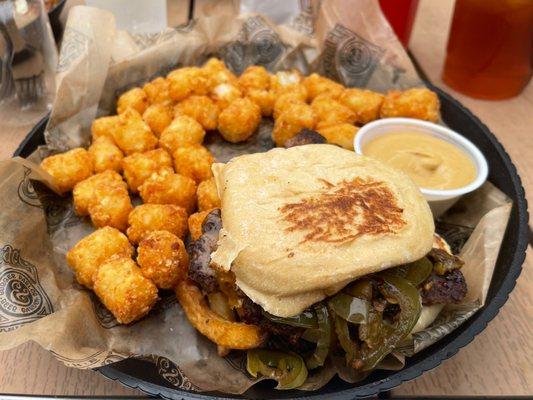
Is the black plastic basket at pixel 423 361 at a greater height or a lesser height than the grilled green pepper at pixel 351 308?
lesser

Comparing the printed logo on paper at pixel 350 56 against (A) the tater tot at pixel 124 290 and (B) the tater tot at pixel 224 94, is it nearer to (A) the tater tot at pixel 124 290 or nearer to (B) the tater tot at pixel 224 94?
A: (B) the tater tot at pixel 224 94

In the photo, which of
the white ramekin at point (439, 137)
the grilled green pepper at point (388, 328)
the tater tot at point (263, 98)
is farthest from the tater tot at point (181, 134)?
the grilled green pepper at point (388, 328)

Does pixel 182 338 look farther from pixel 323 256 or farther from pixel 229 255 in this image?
pixel 323 256

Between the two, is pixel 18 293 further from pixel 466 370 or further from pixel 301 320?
pixel 466 370

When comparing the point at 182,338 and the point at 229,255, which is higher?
the point at 229,255

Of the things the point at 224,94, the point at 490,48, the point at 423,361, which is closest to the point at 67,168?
the point at 224,94

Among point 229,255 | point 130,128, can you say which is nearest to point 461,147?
point 229,255

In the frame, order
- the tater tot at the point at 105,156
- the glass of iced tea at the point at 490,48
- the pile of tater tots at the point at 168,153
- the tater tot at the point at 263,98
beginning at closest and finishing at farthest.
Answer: the pile of tater tots at the point at 168,153 → the tater tot at the point at 105,156 → the tater tot at the point at 263,98 → the glass of iced tea at the point at 490,48
